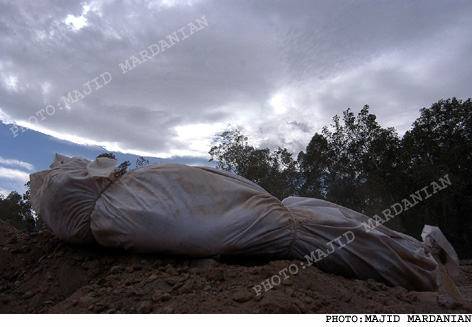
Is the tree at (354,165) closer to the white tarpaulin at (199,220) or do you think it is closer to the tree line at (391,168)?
the tree line at (391,168)

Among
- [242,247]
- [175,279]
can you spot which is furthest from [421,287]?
[175,279]

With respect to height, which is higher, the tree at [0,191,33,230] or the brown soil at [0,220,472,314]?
the tree at [0,191,33,230]

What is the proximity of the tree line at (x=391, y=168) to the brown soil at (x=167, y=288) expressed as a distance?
11.9m

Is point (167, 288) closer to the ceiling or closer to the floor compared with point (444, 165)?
closer to the ceiling

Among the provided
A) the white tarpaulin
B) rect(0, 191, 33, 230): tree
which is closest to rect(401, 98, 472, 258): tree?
the white tarpaulin

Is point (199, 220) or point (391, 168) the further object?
point (391, 168)

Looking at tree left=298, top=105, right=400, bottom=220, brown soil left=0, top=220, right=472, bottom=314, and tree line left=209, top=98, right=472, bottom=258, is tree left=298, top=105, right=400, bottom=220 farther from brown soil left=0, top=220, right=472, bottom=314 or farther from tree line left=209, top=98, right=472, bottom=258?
brown soil left=0, top=220, right=472, bottom=314

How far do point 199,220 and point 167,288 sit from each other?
1.81ft

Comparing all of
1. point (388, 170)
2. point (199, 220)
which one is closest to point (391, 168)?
point (388, 170)

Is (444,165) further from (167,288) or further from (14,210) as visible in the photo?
(14,210)

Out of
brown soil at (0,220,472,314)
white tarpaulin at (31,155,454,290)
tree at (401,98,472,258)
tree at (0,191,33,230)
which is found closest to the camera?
brown soil at (0,220,472,314)

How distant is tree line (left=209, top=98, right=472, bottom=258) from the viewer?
13.6 meters

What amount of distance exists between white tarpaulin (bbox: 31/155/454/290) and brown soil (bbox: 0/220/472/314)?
0.15 metres

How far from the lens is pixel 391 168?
14422 millimetres
